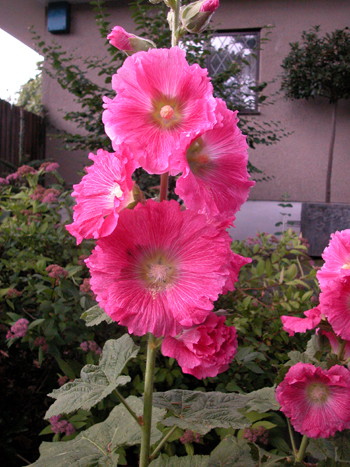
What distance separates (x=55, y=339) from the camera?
1449 millimetres

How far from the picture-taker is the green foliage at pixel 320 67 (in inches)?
191

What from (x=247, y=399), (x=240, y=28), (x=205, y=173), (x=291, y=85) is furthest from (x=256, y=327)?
(x=240, y=28)

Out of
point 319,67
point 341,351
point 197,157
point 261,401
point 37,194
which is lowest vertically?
point 261,401

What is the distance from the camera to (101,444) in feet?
2.96

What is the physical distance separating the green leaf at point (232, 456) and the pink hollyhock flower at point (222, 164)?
1.89 ft

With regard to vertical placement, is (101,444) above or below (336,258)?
below

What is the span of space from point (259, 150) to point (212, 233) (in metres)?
5.44

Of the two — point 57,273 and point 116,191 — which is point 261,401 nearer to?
point 116,191

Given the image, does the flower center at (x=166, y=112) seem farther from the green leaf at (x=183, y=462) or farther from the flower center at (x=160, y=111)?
the green leaf at (x=183, y=462)

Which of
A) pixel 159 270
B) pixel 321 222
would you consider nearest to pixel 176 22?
pixel 159 270

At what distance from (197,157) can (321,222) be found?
3.61 meters

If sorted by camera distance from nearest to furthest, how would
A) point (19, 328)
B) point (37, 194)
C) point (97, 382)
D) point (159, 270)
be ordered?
point (159, 270) < point (97, 382) < point (19, 328) < point (37, 194)

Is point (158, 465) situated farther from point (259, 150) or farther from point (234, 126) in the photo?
point (259, 150)

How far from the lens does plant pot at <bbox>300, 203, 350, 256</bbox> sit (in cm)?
383
